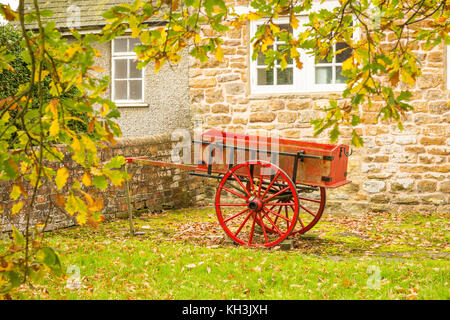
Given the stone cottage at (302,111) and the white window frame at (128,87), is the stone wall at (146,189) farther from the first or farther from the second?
the white window frame at (128,87)

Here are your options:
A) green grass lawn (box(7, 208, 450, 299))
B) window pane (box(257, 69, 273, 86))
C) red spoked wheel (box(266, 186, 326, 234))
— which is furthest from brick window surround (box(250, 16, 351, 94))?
green grass lawn (box(7, 208, 450, 299))

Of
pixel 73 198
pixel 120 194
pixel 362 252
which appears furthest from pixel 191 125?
pixel 73 198

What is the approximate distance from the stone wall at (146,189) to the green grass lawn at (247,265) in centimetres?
46

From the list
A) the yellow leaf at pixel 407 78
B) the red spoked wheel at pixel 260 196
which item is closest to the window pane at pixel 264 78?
the red spoked wheel at pixel 260 196

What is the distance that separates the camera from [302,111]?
961 cm

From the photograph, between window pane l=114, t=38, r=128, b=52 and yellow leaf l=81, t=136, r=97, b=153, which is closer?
yellow leaf l=81, t=136, r=97, b=153

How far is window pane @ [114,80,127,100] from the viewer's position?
36.0ft

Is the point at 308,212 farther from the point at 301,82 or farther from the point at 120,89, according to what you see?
the point at 120,89

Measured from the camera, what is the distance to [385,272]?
192 inches

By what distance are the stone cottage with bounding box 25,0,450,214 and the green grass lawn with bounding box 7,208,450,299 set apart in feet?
4.80

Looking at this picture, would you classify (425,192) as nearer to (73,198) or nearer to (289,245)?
(289,245)

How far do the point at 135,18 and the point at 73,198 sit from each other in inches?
57.8

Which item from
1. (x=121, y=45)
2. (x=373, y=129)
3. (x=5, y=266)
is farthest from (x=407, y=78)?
(x=121, y=45)

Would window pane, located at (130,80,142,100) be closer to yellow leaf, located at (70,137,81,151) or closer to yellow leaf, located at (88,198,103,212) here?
yellow leaf, located at (88,198,103,212)
